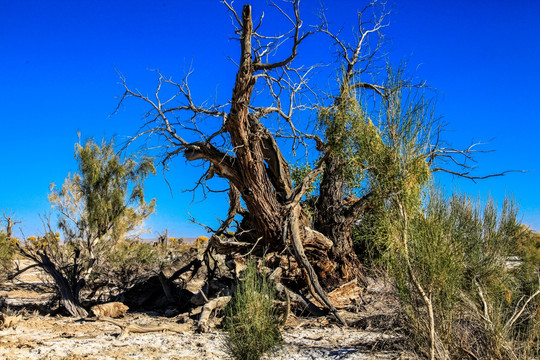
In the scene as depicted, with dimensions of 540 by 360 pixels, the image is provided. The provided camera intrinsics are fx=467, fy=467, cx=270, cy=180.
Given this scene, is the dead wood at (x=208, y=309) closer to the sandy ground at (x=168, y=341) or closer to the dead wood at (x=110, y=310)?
the sandy ground at (x=168, y=341)

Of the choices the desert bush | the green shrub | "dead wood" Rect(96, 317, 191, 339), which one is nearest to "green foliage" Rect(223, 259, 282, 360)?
the desert bush

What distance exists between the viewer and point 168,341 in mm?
7207

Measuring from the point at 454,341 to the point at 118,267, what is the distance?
8.50 meters

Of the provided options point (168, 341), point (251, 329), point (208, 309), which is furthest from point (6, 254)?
point (251, 329)

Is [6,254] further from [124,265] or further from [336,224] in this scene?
[336,224]

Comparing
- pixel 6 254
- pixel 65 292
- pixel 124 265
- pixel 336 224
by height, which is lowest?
pixel 65 292

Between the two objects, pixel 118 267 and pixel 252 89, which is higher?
pixel 252 89

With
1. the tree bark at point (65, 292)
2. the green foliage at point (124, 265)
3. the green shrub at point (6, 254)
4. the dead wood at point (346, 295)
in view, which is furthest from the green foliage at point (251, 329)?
the green shrub at point (6, 254)

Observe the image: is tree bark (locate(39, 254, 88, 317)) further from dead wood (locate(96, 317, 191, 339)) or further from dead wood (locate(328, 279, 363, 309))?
dead wood (locate(328, 279, 363, 309))

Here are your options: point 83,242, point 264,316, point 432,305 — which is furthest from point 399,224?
point 83,242

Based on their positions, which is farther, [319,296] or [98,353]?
[319,296]

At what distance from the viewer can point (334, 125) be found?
742 centimetres

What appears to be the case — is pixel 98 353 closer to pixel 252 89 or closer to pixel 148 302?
pixel 148 302

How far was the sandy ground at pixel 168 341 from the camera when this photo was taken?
250 inches
